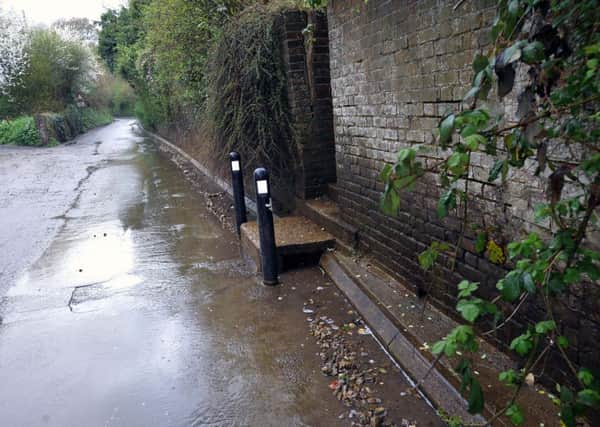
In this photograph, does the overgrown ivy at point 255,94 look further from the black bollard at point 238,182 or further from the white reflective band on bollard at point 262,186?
the white reflective band on bollard at point 262,186

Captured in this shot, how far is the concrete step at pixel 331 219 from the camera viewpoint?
5172 millimetres

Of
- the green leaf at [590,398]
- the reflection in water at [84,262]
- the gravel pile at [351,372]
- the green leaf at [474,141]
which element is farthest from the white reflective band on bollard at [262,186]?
the green leaf at [590,398]

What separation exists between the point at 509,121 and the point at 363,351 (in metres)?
1.96

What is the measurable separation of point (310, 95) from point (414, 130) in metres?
2.85

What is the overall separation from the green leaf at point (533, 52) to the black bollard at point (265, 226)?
145 inches

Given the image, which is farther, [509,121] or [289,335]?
[289,335]

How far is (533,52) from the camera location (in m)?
1.40

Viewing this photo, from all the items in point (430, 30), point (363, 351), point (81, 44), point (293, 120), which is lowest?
point (363, 351)

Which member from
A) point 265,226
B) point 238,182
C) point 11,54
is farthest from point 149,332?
point 11,54

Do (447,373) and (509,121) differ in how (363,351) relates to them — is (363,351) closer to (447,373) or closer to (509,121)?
(447,373)

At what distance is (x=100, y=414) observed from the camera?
316 cm

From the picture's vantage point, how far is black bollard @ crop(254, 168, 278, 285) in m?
4.95

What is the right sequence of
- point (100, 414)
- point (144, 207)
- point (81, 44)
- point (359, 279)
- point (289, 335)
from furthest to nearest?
point (81, 44) < point (144, 207) < point (359, 279) < point (289, 335) < point (100, 414)

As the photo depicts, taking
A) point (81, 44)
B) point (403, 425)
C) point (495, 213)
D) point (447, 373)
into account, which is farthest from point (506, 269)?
point (81, 44)
